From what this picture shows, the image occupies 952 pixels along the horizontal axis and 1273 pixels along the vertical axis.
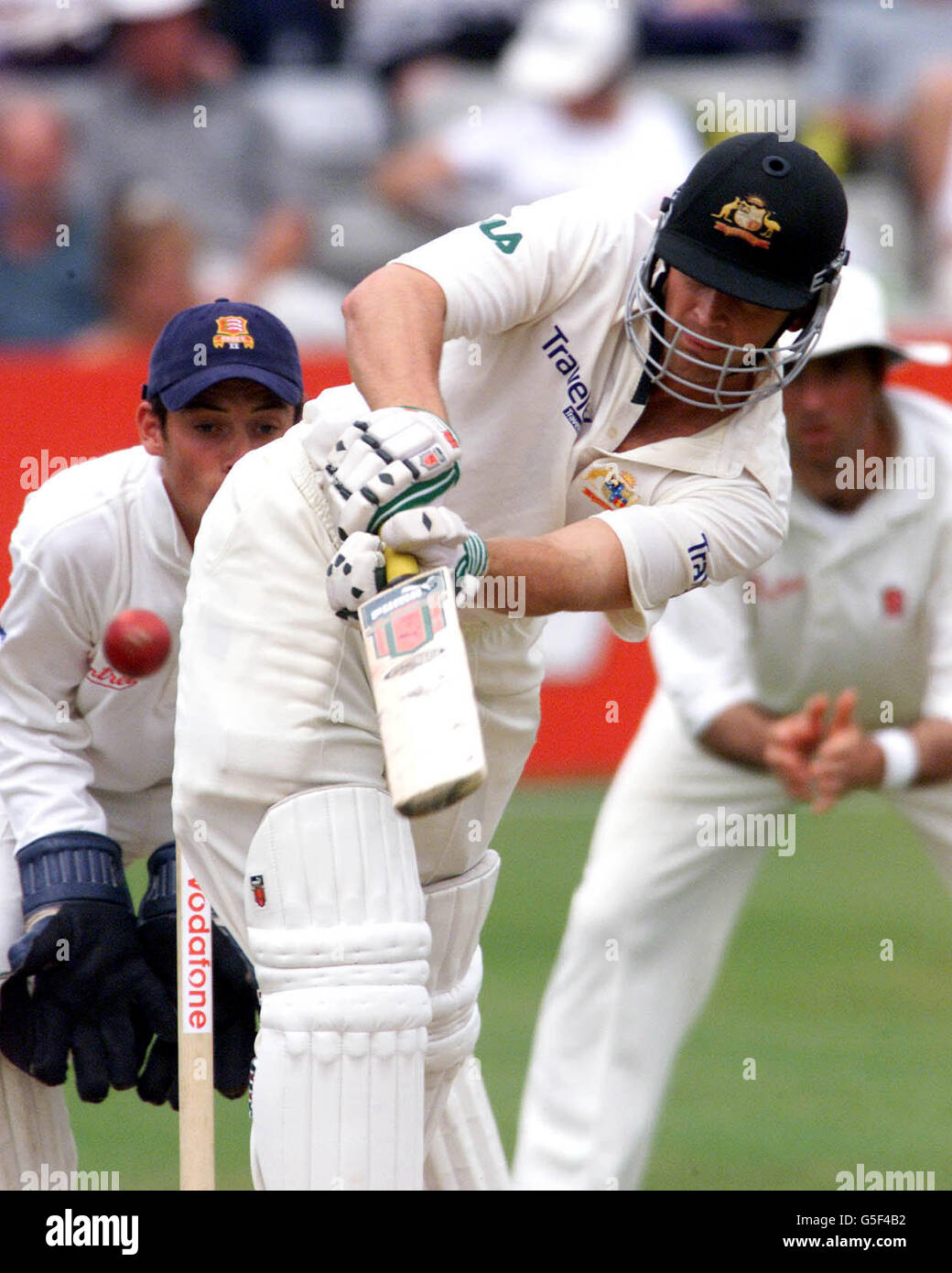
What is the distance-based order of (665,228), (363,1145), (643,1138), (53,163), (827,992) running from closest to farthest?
(363,1145), (665,228), (643,1138), (827,992), (53,163)

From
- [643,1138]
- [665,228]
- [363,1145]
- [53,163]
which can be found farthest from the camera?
[53,163]

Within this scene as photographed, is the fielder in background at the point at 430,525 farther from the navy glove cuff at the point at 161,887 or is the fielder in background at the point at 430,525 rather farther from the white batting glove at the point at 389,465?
the navy glove cuff at the point at 161,887

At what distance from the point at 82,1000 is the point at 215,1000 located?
27cm

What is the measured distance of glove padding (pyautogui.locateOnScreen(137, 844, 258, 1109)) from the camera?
343cm

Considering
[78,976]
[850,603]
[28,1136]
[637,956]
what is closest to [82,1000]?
[78,976]

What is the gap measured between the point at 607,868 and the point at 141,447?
5.75 ft

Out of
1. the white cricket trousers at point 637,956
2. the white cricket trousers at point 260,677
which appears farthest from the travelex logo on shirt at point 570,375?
the white cricket trousers at point 637,956

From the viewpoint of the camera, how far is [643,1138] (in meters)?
4.54

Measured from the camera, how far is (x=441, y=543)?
2586mm

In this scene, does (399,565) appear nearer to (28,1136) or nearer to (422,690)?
(422,690)

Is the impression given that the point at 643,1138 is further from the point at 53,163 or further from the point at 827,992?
the point at 53,163

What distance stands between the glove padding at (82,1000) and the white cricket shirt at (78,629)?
6.6 inches

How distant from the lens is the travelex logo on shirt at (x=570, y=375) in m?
3.04
